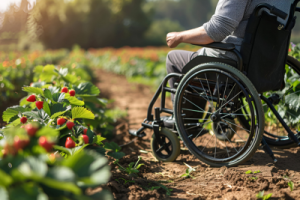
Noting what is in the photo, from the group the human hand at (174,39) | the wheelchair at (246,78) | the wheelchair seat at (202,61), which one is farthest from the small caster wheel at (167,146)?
the human hand at (174,39)

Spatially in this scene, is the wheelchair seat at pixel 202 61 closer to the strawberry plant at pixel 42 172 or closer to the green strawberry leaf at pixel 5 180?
the strawberry plant at pixel 42 172

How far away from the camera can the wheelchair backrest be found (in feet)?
4.30

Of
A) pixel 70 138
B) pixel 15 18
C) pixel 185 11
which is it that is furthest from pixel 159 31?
pixel 70 138

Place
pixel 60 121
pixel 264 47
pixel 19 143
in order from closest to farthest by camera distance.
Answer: pixel 19 143
pixel 60 121
pixel 264 47

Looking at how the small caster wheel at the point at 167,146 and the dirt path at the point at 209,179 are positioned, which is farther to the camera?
the small caster wheel at the point at 167,146

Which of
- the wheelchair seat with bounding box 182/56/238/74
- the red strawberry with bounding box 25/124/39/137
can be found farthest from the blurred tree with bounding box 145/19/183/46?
the red strawberry with bounding box 25/124/39/137

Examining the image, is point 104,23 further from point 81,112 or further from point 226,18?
point 81,112

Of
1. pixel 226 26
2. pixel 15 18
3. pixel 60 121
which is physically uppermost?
pixel 15 18

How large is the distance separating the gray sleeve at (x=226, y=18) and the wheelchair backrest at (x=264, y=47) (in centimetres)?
7

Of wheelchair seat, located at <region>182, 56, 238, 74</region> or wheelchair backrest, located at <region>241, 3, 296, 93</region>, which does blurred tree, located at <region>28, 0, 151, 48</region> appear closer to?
wheelchair seat, located at <region>182, 56, 238, 74</region>

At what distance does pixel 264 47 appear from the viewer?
1360 millimetres

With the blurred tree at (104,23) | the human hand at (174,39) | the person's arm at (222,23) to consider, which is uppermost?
the blurred tree at (104,23)

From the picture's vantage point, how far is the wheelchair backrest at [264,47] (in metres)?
1.31

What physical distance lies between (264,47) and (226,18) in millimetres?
277
